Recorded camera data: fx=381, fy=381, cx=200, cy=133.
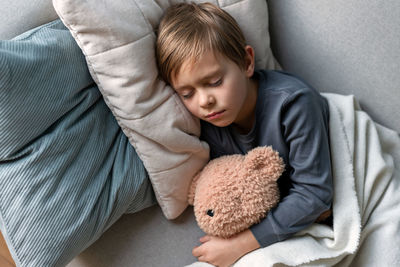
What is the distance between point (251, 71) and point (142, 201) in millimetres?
427

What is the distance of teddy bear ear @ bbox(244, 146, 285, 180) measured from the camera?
2.88 ft

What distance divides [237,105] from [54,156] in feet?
1.38

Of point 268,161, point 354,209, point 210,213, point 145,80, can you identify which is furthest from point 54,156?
point 354,209

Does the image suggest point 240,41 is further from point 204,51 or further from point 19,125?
point 19,125

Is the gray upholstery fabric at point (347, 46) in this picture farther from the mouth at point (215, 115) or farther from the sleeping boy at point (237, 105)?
the mouth at point (215, 115)

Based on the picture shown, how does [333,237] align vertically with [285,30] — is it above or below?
below

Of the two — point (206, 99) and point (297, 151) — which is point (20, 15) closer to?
point (206, 99)

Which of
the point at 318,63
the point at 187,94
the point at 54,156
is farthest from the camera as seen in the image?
the point at 318,63

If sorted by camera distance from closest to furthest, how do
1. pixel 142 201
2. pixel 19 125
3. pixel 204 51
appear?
pixel 19 125 < pixel 204 51 < pixel 142 201

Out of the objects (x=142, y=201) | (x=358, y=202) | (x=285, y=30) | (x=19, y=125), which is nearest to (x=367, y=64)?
(x=285, y=30)

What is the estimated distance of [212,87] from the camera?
87cm

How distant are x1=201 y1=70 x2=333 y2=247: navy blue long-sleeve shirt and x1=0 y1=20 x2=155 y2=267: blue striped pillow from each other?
13.4 inches

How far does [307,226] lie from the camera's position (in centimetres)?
90

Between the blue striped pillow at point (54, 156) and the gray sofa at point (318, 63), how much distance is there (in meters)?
0.09
